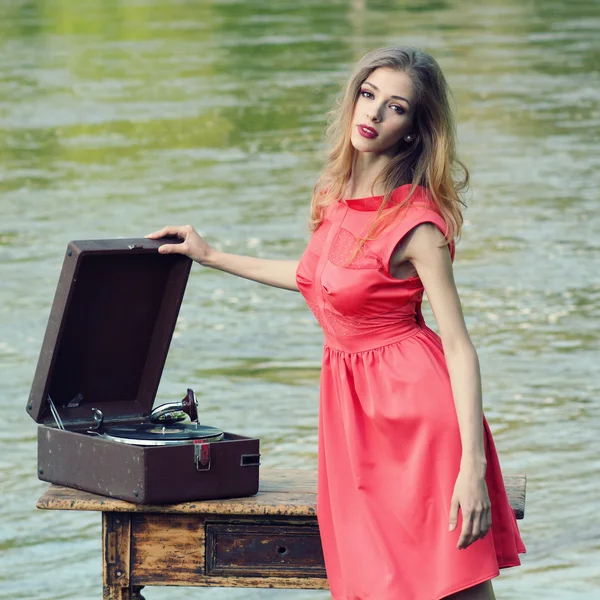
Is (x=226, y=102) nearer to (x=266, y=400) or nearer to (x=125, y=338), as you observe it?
(x=266, y=400)

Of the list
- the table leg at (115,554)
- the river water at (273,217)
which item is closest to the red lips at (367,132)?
the table leg at (115,554)

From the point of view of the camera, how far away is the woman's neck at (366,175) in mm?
3852

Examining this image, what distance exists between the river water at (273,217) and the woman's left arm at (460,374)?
199 cm

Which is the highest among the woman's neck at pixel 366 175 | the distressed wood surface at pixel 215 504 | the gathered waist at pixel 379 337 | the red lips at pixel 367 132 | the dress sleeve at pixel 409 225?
the red lips at pixel 367 132

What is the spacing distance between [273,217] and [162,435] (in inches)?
321

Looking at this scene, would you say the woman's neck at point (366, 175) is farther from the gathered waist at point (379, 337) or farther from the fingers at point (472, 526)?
the fingers at point (472, 526)

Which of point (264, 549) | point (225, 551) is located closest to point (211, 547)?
point (225, 551)

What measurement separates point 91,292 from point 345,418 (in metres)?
0.92

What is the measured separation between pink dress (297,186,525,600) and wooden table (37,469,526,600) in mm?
315

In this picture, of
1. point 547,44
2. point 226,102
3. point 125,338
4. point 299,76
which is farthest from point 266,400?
point 547,44

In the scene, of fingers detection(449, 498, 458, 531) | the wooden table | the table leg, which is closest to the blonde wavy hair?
fingers detection(449, 498, 458, 531)

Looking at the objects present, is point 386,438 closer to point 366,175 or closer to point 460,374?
point 460,374

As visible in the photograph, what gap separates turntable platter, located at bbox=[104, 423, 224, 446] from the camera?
4105 mm

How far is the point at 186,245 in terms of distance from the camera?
170 inches
